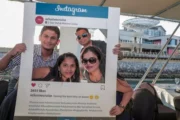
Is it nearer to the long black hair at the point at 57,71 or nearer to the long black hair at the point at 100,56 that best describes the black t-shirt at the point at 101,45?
the long black hair at the point at 100,56

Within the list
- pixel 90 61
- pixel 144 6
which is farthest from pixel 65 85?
pixel 144 6

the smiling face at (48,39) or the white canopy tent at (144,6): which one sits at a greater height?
the white canopy tent at (144,6)

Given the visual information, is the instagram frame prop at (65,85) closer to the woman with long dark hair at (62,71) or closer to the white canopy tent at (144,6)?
the woman with long dark hair at (62,71)

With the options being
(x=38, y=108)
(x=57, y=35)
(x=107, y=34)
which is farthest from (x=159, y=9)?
(x=38, y=108)

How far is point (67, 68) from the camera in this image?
125cm

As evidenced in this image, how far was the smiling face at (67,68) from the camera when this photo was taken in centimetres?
124

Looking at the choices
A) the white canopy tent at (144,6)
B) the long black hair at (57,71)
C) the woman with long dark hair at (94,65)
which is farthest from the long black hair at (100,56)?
the white canopy tent at (144,6)

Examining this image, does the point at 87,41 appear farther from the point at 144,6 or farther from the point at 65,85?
the point at 144,6

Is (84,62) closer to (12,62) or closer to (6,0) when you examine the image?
(12,62)

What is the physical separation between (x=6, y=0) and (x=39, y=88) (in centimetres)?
153

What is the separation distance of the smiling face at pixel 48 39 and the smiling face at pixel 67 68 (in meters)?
0.11

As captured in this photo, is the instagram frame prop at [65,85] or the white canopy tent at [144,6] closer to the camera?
the instagram frame prop at [65,85]

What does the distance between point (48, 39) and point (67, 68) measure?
20 centimetres

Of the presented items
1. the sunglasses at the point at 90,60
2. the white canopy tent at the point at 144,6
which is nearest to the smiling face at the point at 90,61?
the sunglasses at the point at 90,60
